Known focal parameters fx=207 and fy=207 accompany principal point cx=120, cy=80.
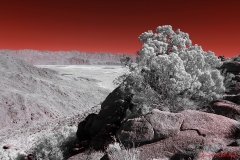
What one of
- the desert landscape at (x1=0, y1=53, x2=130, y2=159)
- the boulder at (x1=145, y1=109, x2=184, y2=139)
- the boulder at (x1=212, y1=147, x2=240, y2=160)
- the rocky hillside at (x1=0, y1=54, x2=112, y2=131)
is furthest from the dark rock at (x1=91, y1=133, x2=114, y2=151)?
the rocky hillside at (x1=0, y1=54, x2=112, y2=131)

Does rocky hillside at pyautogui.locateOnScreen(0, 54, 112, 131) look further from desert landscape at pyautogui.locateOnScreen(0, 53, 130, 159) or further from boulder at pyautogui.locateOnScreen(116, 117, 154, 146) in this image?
boulder at pyautogui.locateOnScreen(116, 117, 154, 146)

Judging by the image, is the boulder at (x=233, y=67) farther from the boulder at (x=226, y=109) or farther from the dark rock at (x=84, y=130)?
the dark rock at (x=84, y=130)

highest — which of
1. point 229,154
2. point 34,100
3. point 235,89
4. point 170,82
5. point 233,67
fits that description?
point 233,67

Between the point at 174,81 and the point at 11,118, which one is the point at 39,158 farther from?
the point at 11,118

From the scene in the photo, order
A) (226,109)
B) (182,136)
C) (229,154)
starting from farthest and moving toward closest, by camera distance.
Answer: (226,109)
(182,136)
(229,154)

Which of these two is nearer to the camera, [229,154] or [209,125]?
[229,154]

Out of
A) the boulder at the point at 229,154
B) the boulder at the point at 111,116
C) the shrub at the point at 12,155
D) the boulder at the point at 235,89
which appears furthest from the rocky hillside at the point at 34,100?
the boulder at the point at 229,154

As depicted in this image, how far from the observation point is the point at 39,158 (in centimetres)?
894

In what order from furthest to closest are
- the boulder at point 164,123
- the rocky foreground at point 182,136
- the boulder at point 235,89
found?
the boulder at point 235,89
the boulder at point 164,123
the rocky foreground at point 182,136

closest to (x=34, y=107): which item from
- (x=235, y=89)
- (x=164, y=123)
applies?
(x=235, y=89)

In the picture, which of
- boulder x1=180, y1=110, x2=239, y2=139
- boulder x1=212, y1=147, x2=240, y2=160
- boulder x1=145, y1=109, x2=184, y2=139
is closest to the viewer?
boulder x1=212, y1=147, x2=240, y2=160

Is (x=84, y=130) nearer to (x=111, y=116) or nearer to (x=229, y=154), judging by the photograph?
(x=111, y=116)

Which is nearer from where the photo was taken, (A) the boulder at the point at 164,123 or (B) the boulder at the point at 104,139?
(A) the boulder at the point at 164,123

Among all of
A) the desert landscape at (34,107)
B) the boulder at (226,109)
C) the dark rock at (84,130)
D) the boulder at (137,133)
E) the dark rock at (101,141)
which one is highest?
the boulder at (226,109)
